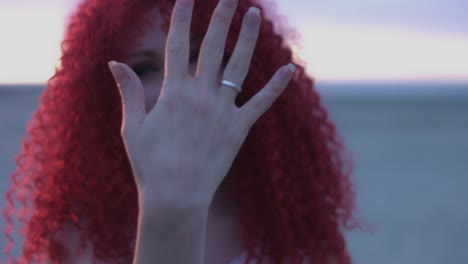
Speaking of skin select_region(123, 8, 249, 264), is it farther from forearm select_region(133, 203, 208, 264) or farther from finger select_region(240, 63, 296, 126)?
forearm select_region(133, 203, 208, 264)

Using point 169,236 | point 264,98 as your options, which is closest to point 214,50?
point 264,98

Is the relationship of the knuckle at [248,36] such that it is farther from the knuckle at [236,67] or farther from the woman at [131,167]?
the woman at [131,167]

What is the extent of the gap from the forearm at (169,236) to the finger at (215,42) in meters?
0.24

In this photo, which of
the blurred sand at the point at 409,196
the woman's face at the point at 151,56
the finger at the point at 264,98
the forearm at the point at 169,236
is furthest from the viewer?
the blurred sand at the point at 409,196

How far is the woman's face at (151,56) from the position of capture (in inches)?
63.3

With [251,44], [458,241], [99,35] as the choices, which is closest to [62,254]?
[99,35]

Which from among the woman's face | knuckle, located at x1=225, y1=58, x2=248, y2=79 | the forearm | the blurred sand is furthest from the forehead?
the blurred sand

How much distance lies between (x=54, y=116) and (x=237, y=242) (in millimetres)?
684

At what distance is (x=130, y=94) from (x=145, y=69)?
1.86 feet

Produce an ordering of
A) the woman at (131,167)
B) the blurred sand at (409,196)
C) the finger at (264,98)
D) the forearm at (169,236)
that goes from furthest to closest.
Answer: the blurred sand at (409,196) → the woman at (131,167) → the finger at (264,98) → the forearm at (169,236)

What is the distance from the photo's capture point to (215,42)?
1.11 m

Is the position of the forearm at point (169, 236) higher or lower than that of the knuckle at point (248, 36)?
lower

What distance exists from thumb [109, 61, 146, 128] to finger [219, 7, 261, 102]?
0.14 metres

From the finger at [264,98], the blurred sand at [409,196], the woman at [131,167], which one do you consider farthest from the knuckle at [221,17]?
the blurred sand at [409,196]
